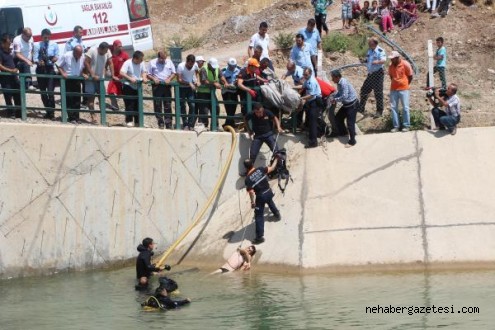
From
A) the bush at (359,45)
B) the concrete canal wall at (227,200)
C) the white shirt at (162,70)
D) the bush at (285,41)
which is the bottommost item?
the concrete canal wall at (227,200)

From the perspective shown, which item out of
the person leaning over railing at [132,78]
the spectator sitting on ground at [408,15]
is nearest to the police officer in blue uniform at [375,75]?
the person leaning over railing at [132,78]

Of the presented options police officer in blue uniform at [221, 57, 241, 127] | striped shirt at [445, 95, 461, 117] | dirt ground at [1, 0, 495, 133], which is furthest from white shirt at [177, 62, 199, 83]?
striped shirt at [445, 95, 461, 117]

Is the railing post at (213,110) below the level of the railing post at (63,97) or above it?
below

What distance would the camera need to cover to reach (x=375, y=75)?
941 inches

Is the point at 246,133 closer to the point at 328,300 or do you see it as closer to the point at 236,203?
the point at 236,203

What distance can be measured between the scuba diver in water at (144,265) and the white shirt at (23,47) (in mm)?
5458

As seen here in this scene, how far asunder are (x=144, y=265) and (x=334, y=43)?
1249 centimetres

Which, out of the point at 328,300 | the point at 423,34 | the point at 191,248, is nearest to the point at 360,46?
the point at 423,34

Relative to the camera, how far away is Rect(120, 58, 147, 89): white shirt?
22.1 m

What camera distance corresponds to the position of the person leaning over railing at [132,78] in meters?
22.0

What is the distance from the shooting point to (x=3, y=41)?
2183 centimetres

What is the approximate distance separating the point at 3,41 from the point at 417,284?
28.8 feet

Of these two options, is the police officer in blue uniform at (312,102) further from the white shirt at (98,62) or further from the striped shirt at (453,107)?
the white shirt at (98,62)

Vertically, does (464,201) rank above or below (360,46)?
below
